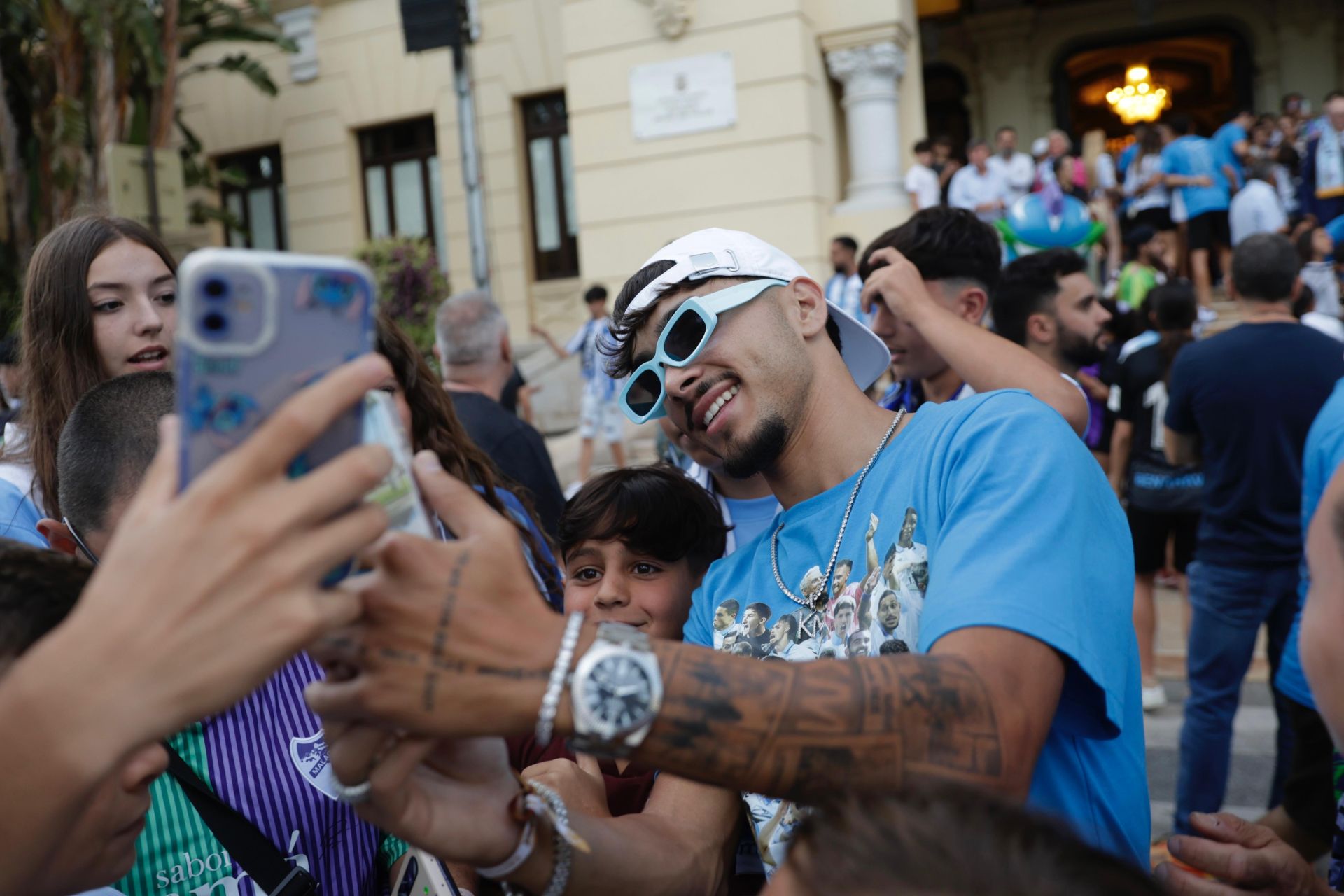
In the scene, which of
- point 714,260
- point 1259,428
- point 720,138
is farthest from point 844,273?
point 714,260

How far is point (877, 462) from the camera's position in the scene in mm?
1889

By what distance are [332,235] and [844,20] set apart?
27.2 ft

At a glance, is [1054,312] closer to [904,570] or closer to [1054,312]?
[1054,312]

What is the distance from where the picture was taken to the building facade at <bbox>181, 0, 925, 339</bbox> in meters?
11.0

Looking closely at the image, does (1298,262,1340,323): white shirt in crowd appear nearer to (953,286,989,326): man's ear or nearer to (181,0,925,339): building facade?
(181,0,925,339): building facade

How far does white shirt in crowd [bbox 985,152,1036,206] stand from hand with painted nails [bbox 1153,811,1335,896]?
11687mm

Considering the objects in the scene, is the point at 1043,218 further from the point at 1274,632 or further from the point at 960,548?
the point at 960,548

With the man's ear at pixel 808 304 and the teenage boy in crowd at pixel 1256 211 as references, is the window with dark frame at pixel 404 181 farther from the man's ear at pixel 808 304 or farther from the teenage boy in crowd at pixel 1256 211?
the man's ear at pixel 808 304

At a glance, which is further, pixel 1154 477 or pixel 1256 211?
pixel 1256 211

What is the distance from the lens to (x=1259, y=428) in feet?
13.7

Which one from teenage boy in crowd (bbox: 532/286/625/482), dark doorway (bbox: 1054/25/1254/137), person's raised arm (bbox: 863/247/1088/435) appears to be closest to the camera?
person's raised arm (bbox: 863/247/1088/435)

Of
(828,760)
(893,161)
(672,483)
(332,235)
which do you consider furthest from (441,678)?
(332,235)

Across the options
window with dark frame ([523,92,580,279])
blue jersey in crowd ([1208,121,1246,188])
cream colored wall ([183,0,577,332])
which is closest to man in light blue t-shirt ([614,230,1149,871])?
blue jersey in crowd ([1208,121,1246,188])

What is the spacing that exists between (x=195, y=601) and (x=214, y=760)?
0.95m
